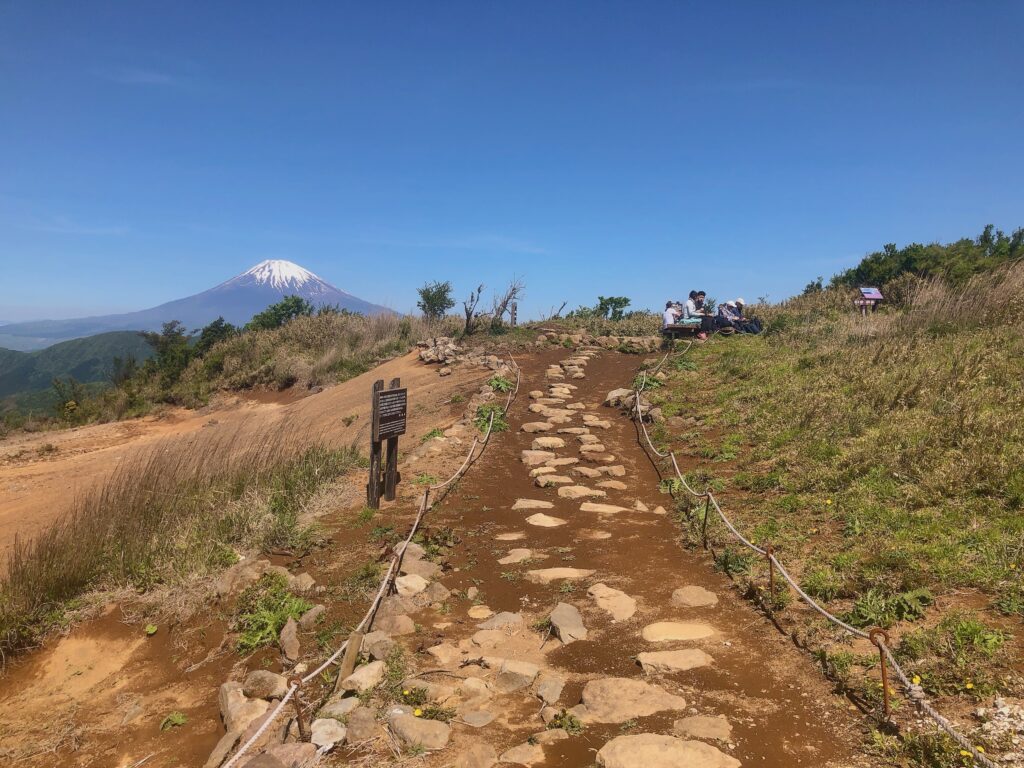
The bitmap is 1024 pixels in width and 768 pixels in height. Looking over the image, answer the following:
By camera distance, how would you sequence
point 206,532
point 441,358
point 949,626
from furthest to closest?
point 441,358 < point 206,532 < point 949,626

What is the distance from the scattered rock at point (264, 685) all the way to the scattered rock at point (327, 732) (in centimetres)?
65

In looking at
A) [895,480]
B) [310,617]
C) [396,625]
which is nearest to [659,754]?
[396,625]

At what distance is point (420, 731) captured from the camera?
9.64ft

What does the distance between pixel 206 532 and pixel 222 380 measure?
1592cm

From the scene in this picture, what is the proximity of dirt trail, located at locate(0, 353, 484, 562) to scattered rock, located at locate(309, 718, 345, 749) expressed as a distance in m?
6.14

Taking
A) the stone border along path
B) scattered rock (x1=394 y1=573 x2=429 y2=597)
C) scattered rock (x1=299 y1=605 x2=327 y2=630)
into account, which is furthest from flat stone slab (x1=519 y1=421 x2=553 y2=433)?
scattered rock (x1=299 y1=605 x2=327 y2=630)

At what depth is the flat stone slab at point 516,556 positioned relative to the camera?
525 centimetres

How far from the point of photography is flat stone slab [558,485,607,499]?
22.5ft

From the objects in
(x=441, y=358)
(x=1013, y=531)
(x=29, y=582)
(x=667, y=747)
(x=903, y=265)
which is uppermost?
(x=903, y=265)

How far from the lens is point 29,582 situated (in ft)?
16.3

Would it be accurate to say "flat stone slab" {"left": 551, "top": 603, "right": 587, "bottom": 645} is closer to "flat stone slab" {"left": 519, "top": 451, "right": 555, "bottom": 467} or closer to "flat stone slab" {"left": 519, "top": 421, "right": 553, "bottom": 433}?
"flat stone slab" {"left": 519, "top": 451, "right": 555, "bottom": 467}

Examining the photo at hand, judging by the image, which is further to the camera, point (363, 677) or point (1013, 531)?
point (1013, 531)

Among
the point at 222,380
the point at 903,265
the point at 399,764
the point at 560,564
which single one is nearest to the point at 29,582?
the point at 399,764

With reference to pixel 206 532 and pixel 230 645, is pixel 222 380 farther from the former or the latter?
pixel 230 645
